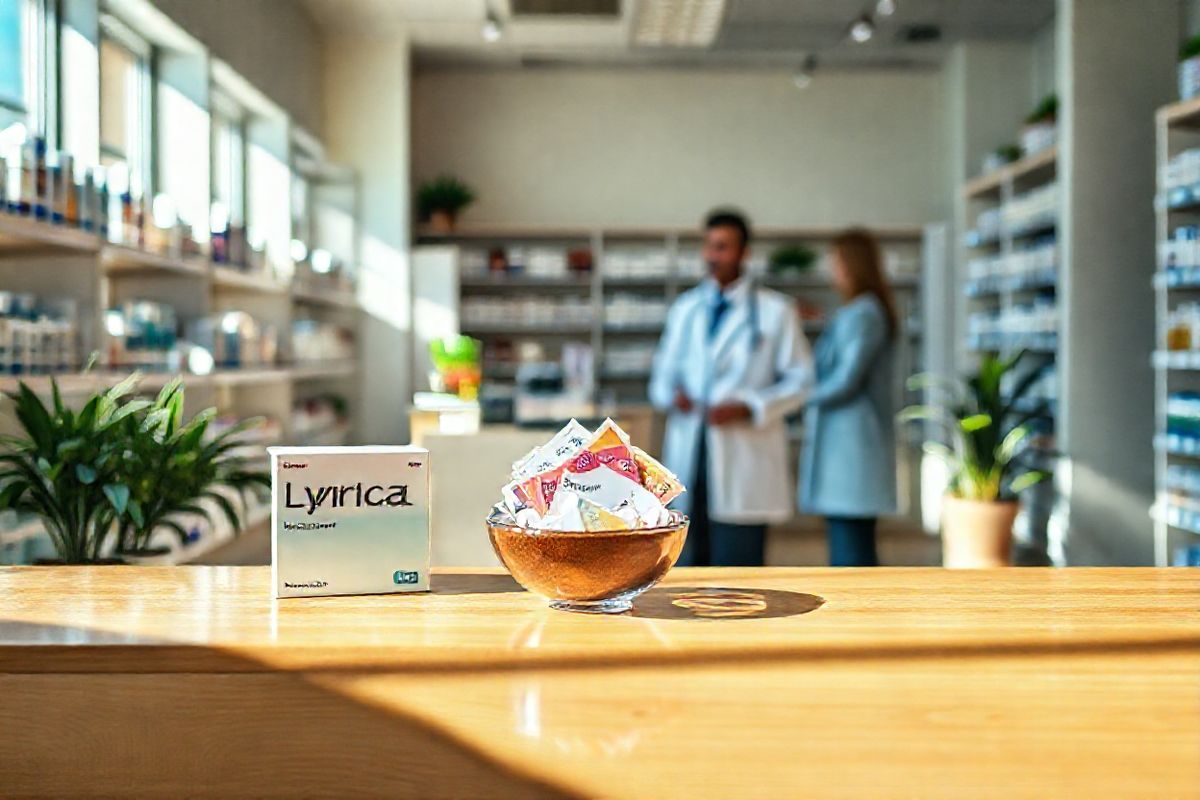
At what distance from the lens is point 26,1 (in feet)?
15.9

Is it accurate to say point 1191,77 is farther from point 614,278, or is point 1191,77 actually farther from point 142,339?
point 614,278

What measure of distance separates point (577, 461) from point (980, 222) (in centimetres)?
812

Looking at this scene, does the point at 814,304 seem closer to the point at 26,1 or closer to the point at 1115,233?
the point at 1115,233

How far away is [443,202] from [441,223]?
0.18 m

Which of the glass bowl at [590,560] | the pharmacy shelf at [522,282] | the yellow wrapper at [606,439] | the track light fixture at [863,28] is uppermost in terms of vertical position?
the track light fixture at [863,28]

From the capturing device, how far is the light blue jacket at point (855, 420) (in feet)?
16.2

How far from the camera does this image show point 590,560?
1459mm

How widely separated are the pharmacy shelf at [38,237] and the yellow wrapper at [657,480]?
8.15ft

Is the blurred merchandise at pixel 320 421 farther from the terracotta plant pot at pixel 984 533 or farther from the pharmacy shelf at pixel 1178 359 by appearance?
the pharmacy shelf at pixel 1178 359

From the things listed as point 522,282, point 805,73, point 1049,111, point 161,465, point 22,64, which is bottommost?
point 161,465

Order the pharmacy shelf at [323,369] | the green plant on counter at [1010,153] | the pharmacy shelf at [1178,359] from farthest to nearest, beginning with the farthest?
the green plant on counter at [1010,153] → the pharmacy shelf at [323,369] → the pharmacy shelf at [1178,359]

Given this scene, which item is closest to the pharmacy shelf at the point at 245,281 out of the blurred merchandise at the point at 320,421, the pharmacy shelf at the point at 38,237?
the blurred merchandise at the point at 320,421

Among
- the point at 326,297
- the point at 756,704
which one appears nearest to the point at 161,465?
the point at 756,704

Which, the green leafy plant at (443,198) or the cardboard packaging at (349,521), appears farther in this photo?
the green leafy plant at (443,198)
